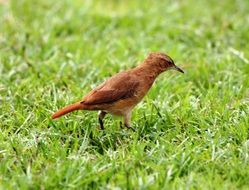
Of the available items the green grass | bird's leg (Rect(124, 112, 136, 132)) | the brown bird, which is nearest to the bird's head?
the brown bird

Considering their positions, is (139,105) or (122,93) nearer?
(122,93)

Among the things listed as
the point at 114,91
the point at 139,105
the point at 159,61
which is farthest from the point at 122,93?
the point at 139,105

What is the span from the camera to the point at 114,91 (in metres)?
5.85

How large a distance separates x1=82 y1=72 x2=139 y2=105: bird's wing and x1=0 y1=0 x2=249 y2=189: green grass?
0.29 meters

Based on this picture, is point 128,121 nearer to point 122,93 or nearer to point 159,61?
point 122,93

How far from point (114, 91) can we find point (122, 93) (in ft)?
0.22

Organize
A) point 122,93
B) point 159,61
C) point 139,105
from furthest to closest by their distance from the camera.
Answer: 1. point 139,105
2. point 159,61
3. point 122,93

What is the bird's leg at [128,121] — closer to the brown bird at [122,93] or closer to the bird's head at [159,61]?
the brown bird at [122,93]

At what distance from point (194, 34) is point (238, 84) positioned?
6.12 feet

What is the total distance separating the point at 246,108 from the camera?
20.4 feet

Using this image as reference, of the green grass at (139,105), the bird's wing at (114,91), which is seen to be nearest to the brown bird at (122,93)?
the bird's wing at (114,91)

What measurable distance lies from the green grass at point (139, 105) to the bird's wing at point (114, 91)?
285 mm

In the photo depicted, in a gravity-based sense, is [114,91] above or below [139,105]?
above

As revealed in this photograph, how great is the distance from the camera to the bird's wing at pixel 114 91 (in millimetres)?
5770
